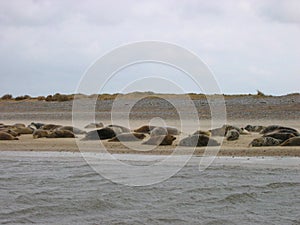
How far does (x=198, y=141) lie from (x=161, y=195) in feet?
19.2

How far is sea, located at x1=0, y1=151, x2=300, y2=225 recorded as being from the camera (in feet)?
25.0

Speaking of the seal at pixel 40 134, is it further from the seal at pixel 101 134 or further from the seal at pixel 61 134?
the seal at pixel 101 134

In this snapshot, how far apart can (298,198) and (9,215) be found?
4422 millimetres

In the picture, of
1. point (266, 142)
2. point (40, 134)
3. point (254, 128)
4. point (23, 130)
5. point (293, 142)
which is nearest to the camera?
point (293, 142)

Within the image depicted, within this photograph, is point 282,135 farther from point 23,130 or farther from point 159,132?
point 23,130

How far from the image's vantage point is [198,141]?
14828 millimetres

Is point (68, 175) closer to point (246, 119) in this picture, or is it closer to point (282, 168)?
point (282, 168)

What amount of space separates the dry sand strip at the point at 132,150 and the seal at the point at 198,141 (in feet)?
0.83

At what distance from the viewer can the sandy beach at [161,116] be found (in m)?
14.4

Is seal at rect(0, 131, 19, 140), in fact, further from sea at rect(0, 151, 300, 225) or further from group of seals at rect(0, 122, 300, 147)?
sea at rect(0, 151, 300, 225)

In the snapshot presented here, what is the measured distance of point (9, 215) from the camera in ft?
25.6

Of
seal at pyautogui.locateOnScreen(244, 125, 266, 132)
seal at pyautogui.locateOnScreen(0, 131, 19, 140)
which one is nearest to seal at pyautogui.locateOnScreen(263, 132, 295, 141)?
seal at pyautogui.locateOnScreen(244, 125, 266, 132)

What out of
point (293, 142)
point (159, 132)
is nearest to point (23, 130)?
point (159, 132)

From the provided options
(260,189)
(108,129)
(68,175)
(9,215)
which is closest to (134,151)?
(108,129)
